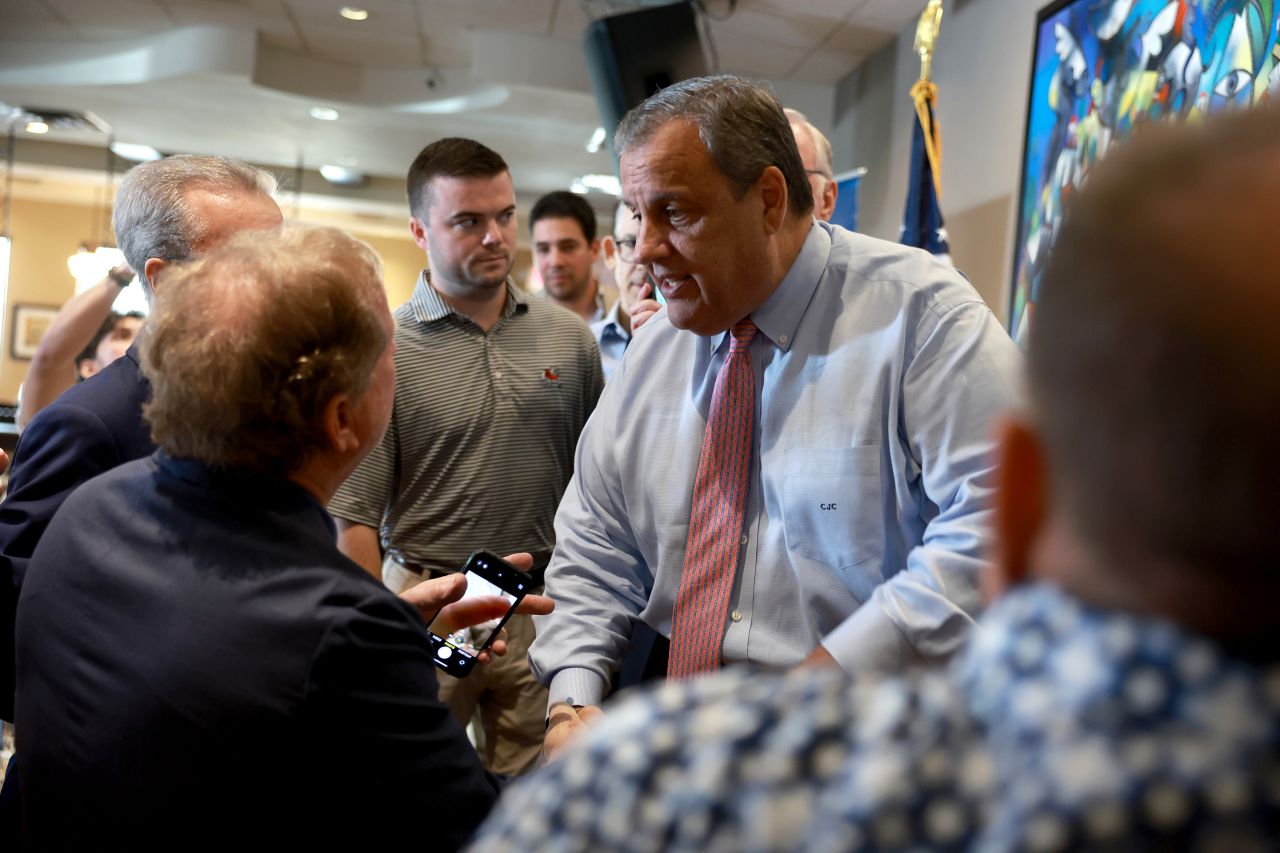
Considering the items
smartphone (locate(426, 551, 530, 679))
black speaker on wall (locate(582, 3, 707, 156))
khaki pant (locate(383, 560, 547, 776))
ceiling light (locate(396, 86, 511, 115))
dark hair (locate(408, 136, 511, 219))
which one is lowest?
khaki pant (locate(383, 560, 547, 776))

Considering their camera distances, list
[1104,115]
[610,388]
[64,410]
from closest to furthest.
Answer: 1. [64,410]
2. [610,388]
3. [1104,115]

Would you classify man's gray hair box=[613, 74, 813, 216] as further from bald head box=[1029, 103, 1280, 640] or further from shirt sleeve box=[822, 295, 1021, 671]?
bald head box=[1029, 103, 1280, 640]

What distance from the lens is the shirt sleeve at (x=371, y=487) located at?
2.53m

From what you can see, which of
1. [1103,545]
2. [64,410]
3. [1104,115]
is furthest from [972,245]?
[1103,545]

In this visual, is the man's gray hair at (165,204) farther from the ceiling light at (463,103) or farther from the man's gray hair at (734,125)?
the ceiling light at (463,103)

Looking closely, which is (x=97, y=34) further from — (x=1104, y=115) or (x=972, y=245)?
(x=1104, y=115)

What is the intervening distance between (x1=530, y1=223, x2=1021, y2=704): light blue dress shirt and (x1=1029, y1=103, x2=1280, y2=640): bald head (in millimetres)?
990

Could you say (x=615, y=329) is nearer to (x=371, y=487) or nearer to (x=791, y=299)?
(x=371, y=487)

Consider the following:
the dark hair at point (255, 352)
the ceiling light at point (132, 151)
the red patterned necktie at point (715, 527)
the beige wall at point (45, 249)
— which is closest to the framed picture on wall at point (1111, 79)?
the red patterned necktie at point (715, 527)

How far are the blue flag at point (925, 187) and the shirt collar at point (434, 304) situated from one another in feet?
6.57

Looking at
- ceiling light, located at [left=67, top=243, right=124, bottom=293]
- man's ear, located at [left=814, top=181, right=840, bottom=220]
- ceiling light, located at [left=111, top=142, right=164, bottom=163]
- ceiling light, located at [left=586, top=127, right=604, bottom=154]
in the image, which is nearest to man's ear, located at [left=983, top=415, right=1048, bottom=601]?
man's ear, located at [left=814, top=181, right=840, bottom=220]

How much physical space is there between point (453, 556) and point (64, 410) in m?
1.19

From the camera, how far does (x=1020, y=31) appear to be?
444 cm

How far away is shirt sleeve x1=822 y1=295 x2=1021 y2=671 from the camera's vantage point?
1.44 meters
